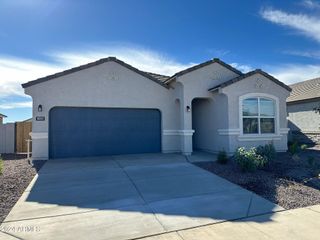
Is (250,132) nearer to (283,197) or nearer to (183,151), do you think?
(183,151)

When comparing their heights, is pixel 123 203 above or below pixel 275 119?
below

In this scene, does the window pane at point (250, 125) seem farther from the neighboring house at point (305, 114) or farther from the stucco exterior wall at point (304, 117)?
the stucco exterior wall at point (304, 117)

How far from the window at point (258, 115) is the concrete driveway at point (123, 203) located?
5.21 metres

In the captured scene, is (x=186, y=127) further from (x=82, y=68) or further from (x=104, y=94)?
(x=82, y=68)

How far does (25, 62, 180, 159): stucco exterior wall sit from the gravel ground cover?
4.13 m

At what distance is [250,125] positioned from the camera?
1258 centimetres

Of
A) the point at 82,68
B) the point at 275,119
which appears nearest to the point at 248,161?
the point at 275,119

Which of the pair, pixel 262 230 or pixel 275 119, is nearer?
pixel 262 230

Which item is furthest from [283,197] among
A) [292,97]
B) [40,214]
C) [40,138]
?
[292,97]

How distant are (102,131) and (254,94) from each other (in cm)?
812

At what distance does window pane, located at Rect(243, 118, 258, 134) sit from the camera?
41.0 ft

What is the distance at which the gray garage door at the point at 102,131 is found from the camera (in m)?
11.6

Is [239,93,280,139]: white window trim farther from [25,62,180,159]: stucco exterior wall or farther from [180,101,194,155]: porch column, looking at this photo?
[25,62,180,159]: stucco exterior wall

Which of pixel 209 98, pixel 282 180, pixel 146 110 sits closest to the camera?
pixel 282 180
